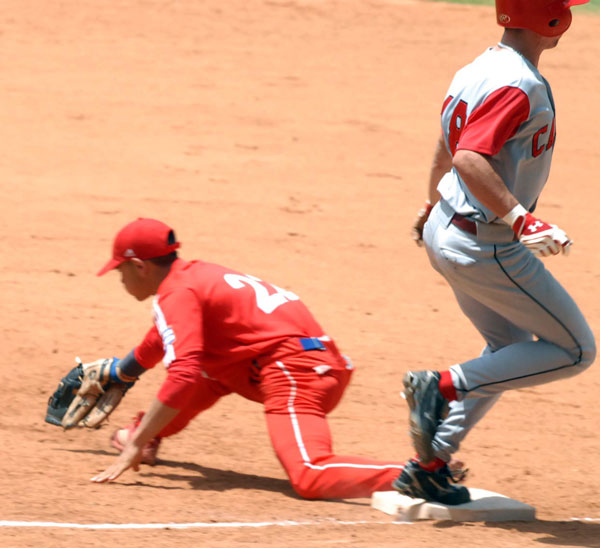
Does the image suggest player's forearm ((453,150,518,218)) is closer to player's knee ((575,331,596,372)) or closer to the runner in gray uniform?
the runner in gray uniform

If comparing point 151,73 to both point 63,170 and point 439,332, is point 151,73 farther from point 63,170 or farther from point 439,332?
point 439,332

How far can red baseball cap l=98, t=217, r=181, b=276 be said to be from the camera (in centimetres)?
493

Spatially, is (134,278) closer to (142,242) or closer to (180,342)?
(142,242)

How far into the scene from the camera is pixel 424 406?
4.25 m

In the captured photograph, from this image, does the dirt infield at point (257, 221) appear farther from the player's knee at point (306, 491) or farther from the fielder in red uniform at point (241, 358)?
the fielder in red uniform at point (241, 358)

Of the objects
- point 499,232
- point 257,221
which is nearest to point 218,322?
point 499,232

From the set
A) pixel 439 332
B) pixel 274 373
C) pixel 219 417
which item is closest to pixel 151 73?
pixel 439 332

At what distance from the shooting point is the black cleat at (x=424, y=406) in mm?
4246

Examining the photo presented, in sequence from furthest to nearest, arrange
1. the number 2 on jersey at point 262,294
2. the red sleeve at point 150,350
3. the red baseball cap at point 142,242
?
the red sleeve at point 150,350, the number 2 on jersey at point 262,294, the red baseball cap at point 142,242

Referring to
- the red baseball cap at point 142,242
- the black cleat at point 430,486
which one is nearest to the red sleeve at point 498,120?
the black cleat at point 430,486

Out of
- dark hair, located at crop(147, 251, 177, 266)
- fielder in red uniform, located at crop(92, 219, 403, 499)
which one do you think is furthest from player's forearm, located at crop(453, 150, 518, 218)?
dark hair, located at crop(147, 251, 177, 266)

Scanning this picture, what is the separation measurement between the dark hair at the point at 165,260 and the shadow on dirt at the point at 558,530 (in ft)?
5.39

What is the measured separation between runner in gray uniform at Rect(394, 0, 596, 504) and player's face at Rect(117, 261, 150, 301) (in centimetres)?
135

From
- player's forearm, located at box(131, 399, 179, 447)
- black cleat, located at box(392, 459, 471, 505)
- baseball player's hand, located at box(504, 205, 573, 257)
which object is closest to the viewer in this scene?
baseball player's hand, located at box(504, 205, 573, 257)
